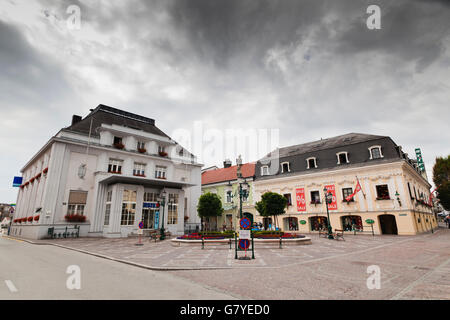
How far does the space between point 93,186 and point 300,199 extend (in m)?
25.3

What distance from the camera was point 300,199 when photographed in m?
30.5

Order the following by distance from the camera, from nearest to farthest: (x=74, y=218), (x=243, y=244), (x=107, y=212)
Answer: (x=243, y=244) < (x=74, y=218) < (x=107, y=212)

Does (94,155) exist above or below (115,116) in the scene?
below

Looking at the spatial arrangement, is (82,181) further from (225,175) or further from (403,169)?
(403,169)

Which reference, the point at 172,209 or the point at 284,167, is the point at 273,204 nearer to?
the point at 172,209

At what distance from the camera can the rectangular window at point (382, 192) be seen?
2470 centimetres

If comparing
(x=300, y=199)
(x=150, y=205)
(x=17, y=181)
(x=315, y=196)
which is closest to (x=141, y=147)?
(x=150, y=205)

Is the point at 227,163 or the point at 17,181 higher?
the point at 227,163

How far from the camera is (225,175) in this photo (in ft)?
131

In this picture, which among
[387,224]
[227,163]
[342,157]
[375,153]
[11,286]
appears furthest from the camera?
[227,163]

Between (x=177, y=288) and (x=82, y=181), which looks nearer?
(x=177, y=288)
